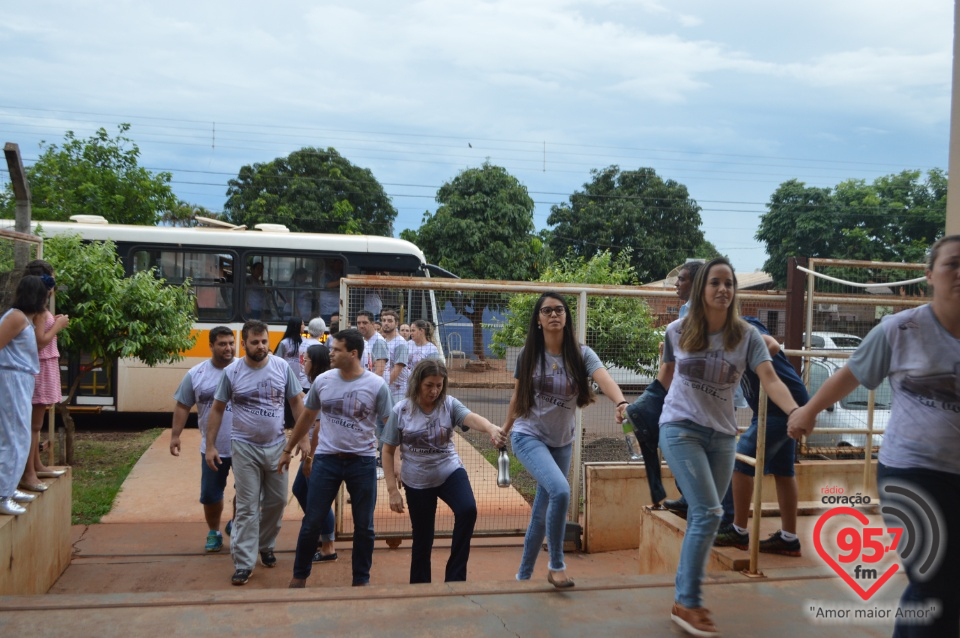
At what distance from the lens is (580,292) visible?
669 centimetres

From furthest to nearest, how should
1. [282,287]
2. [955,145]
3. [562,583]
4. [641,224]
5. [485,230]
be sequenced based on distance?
[641,224], [485,230], [282,287], [955,145], [562,583]

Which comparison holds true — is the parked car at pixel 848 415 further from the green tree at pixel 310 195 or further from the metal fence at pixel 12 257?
the green tree at pixel 310 195

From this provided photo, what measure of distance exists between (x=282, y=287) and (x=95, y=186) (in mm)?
9566

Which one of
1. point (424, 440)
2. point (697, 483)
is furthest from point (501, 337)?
point (697, 483)

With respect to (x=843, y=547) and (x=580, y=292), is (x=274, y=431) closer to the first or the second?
(x=580, y=292)

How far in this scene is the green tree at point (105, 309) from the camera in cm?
907

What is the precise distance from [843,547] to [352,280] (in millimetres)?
4099

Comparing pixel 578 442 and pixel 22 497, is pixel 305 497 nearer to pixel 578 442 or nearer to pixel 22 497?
pixel 22 497

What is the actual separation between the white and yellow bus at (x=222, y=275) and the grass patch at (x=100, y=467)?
2.45 ft

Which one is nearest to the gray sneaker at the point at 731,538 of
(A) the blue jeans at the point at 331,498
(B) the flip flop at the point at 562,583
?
(B) the flip flop at the point at 562,583

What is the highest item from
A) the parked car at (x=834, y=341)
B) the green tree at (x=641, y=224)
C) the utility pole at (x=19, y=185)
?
the green tree at (x=641, y=224)

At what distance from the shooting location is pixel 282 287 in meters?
12.4

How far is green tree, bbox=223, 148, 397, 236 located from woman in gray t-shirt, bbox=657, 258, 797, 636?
28.7 metres

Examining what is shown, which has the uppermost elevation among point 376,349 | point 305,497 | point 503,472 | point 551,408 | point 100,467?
point 376,349
